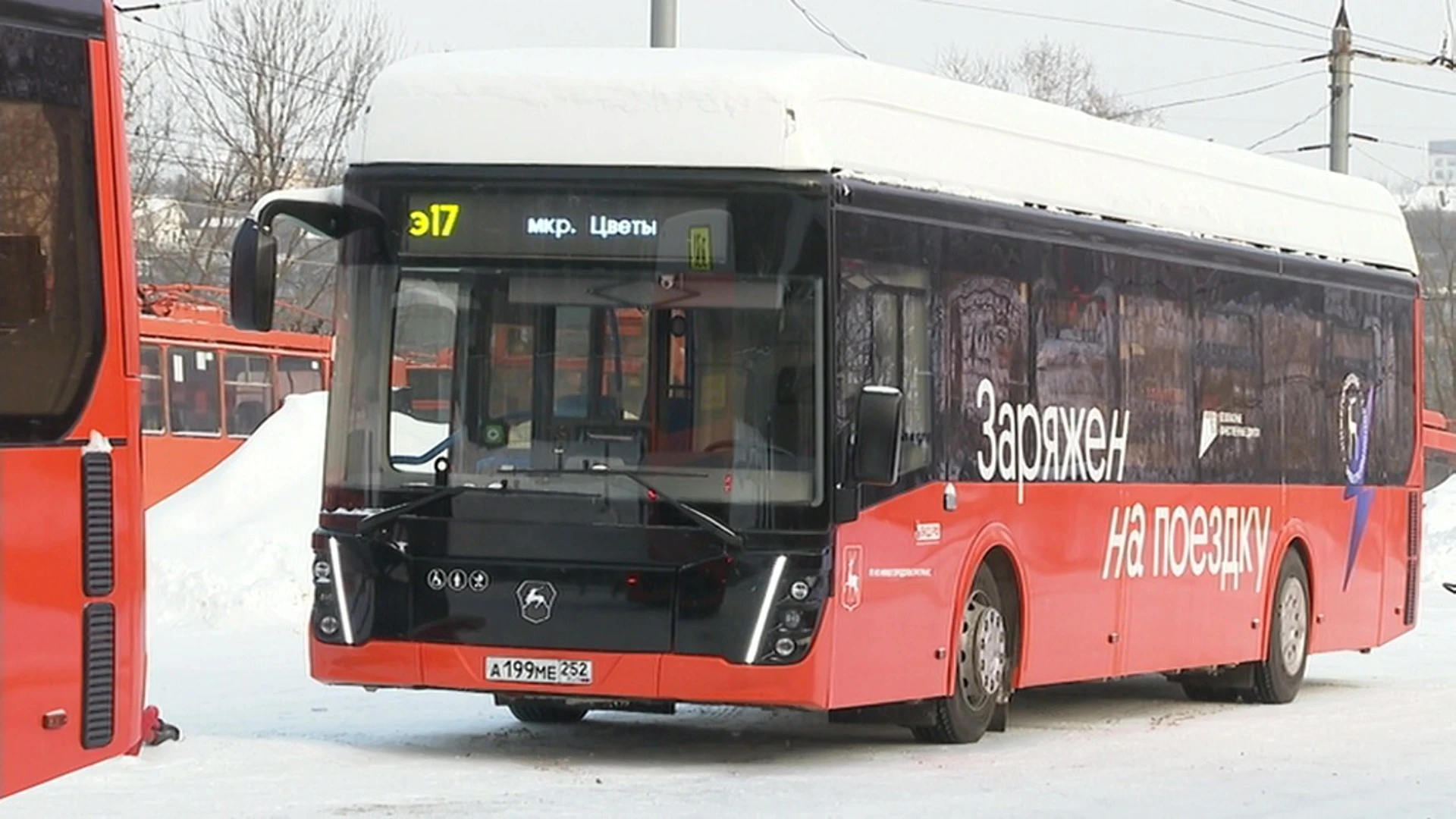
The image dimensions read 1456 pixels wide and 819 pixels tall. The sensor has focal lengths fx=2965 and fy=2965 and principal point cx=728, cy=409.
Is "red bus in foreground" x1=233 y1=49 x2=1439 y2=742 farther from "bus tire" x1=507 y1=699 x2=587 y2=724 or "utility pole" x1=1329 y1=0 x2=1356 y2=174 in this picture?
"utility pole" x1=1329 y1=0 x2=1356 y2=174

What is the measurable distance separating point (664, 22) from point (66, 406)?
14080 mm

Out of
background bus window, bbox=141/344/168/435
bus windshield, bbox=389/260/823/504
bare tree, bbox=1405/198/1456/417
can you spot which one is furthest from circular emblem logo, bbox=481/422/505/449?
bare tree, bbox=1405/198/1456/417

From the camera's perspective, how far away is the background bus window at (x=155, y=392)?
36062mm

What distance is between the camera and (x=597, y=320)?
528 inches

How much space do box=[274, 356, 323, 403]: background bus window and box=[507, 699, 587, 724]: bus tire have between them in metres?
23.3

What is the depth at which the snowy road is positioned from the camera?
39.5 feet

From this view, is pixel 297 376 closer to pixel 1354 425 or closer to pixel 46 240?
pixel 1354 425

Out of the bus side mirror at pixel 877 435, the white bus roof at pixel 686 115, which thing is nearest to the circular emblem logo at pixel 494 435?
the white bus roof at pixel 686 115

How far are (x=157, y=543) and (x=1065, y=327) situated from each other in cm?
1281

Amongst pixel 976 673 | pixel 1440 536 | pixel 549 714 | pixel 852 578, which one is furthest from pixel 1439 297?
Result: pixel 852 578

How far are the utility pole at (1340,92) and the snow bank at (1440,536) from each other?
483 cm

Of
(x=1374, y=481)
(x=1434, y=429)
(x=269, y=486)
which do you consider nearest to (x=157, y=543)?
(x=269, y=486)

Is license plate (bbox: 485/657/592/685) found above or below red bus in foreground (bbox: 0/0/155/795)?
below

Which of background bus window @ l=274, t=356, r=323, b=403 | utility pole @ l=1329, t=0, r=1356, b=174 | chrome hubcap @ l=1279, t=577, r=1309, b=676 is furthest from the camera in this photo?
background bus window @ l=274, t=356, r=323, b=403
